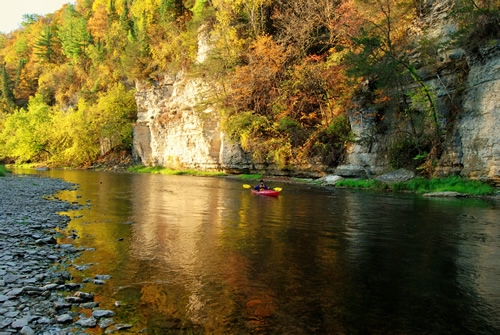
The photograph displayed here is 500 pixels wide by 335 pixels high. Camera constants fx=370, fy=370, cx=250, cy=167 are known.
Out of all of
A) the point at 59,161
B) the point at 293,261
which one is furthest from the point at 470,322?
the point at 59,161

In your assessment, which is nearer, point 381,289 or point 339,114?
point 381,289

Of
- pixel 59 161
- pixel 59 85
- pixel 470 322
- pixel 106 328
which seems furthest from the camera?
pixel 59 85

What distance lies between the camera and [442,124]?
1074 inches

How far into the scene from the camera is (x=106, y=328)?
17.7 feet

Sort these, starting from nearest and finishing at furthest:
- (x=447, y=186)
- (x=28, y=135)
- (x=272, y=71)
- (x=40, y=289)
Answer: (x=40, y=289)
(x=447, y=186)
(x=272, y=71)
(x=28, y=135)

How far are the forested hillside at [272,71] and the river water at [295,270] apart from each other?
14779mm

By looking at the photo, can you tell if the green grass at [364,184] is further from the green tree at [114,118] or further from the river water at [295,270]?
the green tree at [114,118]

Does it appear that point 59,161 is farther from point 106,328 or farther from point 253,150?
point 106,328

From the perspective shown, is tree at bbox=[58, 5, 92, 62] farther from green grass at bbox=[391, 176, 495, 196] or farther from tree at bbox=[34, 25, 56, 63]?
green grass at bbox=[391, 176, 495, 196]

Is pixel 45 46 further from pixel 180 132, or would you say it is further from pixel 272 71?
pixel 272 71

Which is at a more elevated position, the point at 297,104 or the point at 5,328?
the point at 297,104

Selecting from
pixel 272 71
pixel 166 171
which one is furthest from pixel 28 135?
pixel 272 71

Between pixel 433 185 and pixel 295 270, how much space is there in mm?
20171

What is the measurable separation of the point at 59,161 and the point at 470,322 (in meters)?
72.3
